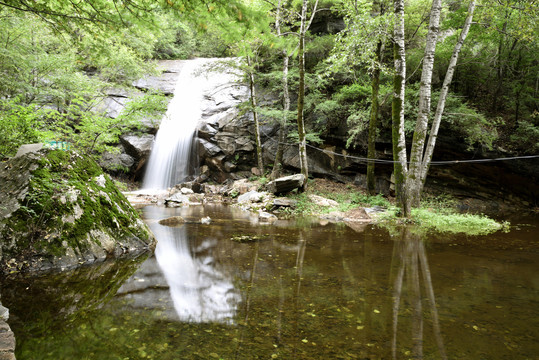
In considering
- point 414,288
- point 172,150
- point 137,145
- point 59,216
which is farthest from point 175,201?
point 414,288

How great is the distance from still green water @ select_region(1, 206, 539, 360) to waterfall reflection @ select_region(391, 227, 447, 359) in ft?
0.04

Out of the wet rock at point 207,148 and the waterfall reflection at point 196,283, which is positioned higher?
the wet rock at point 207,148

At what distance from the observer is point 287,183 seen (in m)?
10.4

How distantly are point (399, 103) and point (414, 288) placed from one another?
5759mm

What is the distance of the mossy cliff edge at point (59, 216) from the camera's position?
3.05m

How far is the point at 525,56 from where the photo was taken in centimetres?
1108

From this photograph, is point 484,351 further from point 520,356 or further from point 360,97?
point 360,97

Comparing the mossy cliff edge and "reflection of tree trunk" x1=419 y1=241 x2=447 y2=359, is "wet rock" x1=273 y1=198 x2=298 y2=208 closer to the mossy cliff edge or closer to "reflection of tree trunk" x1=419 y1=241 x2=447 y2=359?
"reflection of tree trunk" x1=419 y1=241 x2=447 y2=359

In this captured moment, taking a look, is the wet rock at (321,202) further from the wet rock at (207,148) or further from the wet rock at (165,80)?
the wet rock at (165,80)

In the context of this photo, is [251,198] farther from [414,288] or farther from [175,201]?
[414,288]

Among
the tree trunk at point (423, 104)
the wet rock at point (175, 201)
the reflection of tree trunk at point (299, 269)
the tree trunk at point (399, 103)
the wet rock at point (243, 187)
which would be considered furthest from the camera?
the wet rock at point (243, 187)

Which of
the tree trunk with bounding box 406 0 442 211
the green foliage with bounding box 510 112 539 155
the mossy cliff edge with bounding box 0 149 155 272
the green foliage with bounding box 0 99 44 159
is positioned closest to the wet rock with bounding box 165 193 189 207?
the green foliage with bounding box 0 99 44 159

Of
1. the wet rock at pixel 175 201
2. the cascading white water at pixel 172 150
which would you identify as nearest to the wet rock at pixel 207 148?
the cascading white water at pixel 172 150

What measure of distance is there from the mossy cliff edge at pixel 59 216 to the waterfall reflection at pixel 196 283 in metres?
0.54
